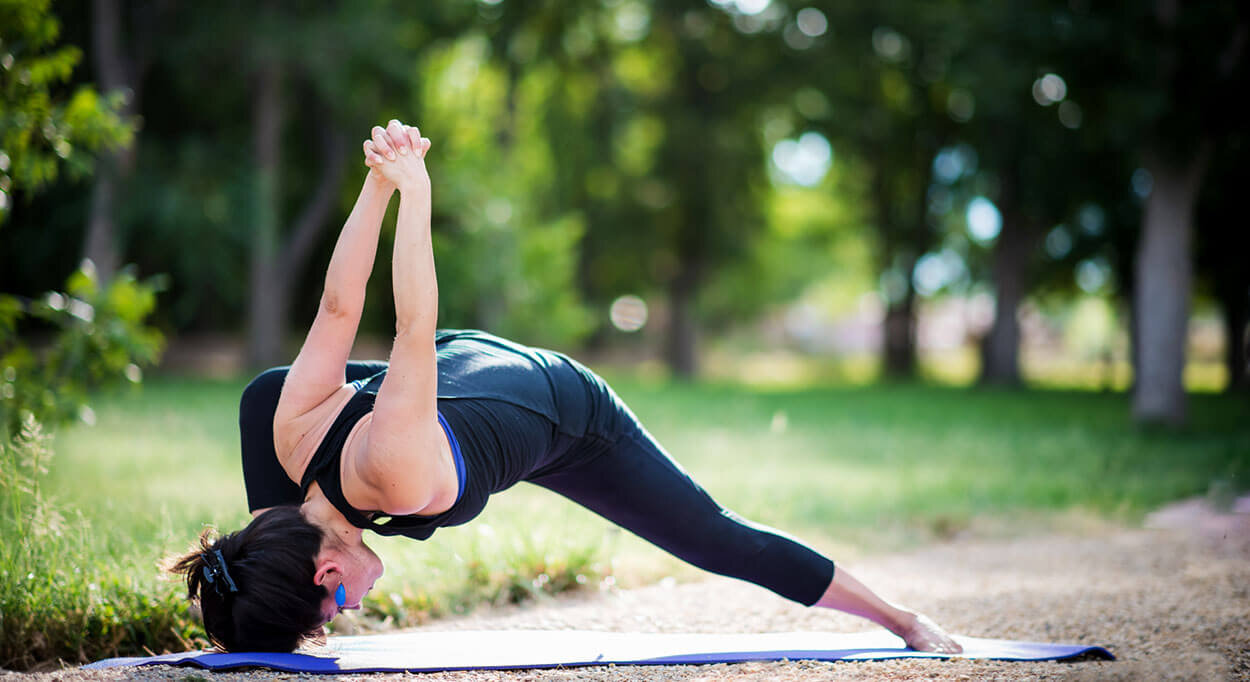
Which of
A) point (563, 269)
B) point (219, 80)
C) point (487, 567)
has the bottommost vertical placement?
point (487, 567)

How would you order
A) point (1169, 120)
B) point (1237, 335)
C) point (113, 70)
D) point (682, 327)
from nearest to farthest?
1. point (1169, 120)
2. point (113, 70)
3. point (1237, 335)
4. point (682, 327)

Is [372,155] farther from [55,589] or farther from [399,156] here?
[55,589]

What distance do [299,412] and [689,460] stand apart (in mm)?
6070

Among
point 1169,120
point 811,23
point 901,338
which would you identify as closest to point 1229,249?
point 901,338

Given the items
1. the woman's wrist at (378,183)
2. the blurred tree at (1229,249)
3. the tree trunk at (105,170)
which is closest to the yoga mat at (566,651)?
the woman's wrist at (378,183)

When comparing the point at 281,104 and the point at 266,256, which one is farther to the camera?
the point at 281,104

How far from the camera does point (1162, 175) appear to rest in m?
12.0

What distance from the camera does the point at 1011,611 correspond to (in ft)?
14.9

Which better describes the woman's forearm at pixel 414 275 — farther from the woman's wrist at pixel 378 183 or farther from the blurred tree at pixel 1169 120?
the blurred tree at pixel 1169 120

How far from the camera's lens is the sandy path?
130 inches

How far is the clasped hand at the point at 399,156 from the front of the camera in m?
2.83

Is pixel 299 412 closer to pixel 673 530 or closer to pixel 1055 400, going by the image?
pixel 673 530

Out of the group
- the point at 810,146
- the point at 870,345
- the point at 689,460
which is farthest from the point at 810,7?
the point at 870,345

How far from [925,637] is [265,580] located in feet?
8.02
